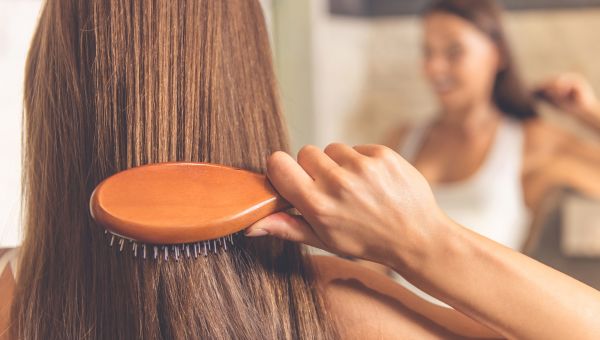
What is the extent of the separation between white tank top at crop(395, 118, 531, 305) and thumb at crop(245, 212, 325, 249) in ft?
3.59

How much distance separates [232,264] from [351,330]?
0.32ft

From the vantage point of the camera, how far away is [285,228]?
0.39 meters

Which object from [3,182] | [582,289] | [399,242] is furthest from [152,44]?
[3,182]

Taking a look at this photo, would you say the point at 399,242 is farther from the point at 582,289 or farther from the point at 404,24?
the point at 404,24

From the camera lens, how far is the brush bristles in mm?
384

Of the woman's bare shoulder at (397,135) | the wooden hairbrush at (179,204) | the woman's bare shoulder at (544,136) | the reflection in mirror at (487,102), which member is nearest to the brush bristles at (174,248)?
the wooden hairbrush at (179,204)

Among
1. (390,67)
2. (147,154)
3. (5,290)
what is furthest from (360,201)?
(390,67)

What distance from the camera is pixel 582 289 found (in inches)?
15.9

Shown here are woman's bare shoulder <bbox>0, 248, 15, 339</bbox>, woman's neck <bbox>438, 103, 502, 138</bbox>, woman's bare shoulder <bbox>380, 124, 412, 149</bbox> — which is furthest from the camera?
woman's bare shoulder <bbox>380, 124, 412, 149</bbox>

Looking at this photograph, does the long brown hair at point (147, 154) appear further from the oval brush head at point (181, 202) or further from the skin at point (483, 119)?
the skin at point (483, 119)

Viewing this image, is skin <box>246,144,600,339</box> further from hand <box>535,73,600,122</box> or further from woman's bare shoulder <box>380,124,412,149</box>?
woman's bare shoulder <box>380,124,412,149</box>

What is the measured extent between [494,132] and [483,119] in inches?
2.1

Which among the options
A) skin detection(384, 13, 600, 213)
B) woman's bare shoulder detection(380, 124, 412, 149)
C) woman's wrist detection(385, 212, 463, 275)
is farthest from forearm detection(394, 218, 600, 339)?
woman's bare shoulder detection(380, 124, 412, 149)

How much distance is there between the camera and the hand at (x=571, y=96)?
1475 mm
